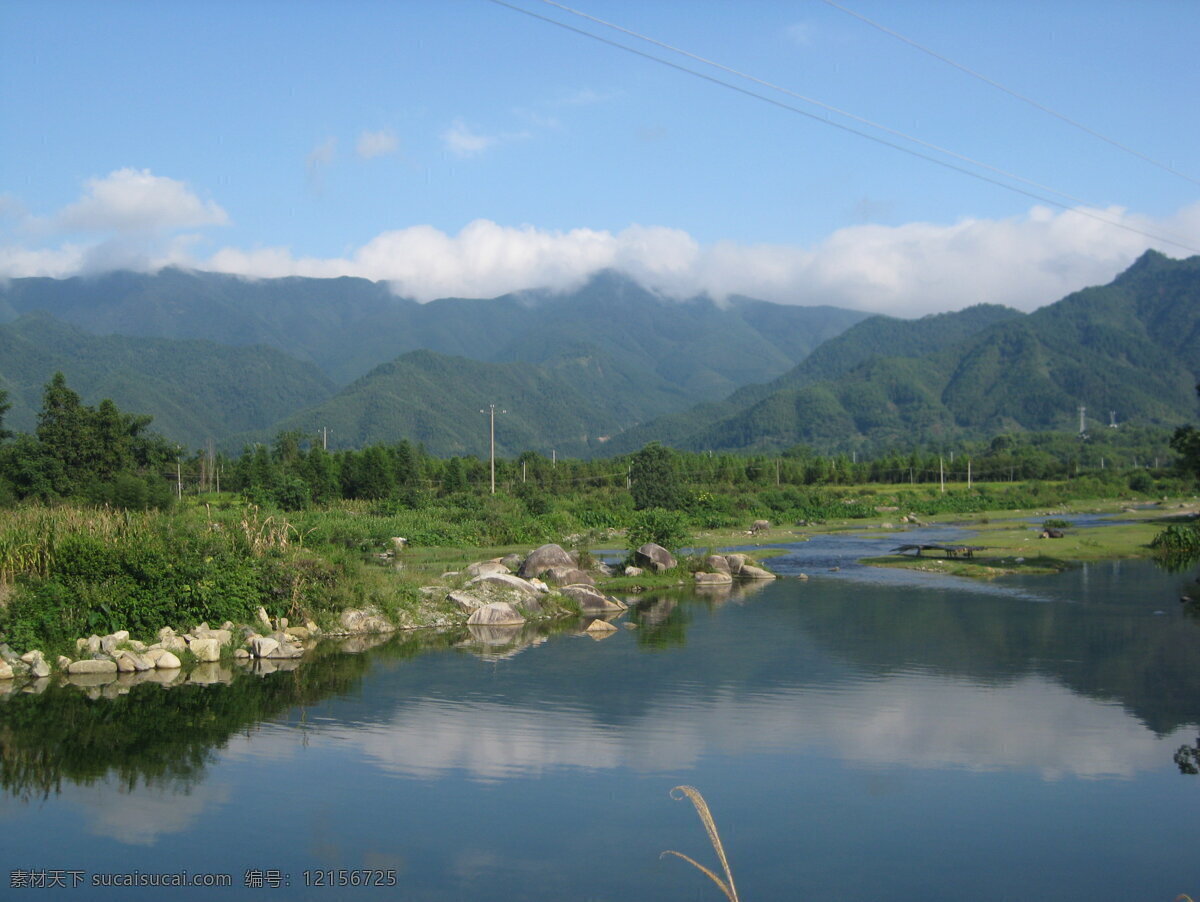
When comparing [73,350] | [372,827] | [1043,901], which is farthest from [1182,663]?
[73,350]

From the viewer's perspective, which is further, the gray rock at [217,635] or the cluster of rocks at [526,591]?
the cluster of rocks at [526,591]

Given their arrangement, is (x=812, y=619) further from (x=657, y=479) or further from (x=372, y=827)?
(x=657, y=479)

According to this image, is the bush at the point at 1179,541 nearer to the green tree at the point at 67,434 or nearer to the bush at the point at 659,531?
the bush at the point at 659,531

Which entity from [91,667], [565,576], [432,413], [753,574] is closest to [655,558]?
[753,574]

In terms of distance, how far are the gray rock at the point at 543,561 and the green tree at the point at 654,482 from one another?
93.4 ft

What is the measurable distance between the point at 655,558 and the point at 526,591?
7508mm

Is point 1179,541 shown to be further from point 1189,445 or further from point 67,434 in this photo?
point 67,434

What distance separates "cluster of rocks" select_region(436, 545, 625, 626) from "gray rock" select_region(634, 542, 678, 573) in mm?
2647

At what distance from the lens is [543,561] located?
2738 cm

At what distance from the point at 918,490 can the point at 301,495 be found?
178ft

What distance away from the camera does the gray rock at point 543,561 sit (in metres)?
27.2

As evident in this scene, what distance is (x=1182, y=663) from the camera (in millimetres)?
19391

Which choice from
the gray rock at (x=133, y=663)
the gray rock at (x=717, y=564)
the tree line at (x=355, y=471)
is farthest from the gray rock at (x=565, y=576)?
the tree line at (x=355, y=471)

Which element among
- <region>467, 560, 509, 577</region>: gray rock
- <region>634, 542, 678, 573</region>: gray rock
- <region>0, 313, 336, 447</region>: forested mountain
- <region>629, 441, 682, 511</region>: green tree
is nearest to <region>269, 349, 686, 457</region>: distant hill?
<region>0, 313, 336, 447</region>: forested mountain
